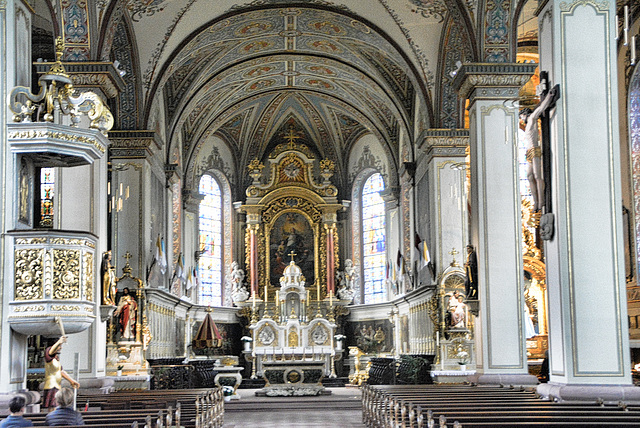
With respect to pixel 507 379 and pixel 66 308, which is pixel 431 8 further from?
pixel 66 308

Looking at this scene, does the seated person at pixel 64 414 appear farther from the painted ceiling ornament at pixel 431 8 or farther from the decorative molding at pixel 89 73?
the painted ceiling ornament at pixel 431 8

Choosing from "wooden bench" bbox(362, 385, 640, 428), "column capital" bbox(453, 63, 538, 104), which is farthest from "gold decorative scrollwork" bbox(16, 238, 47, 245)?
"column capital" bbox(453, 63, 538, 104)

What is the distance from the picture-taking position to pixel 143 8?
19094 mm

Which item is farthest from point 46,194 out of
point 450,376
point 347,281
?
point 347,281

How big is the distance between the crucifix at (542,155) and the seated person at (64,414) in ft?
18.7

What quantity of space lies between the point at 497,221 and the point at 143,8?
9453 millimetres

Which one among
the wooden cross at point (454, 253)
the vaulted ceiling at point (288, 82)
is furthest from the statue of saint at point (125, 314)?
the wooden cross at point (454, 253)

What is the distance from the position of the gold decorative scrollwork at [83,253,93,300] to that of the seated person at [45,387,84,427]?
2811 millimetres

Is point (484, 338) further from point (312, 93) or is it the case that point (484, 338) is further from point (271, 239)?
point (271, 239)

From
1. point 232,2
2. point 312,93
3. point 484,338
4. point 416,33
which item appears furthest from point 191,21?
point 484,338

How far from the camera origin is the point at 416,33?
66.3 feet

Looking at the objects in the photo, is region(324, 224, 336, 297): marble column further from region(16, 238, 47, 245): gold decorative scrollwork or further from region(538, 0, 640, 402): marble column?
region(16, 238, 47, 245): gold decorative scrollwork

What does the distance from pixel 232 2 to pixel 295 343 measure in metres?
12.7

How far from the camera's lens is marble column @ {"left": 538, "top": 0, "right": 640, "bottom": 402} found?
948 cm
